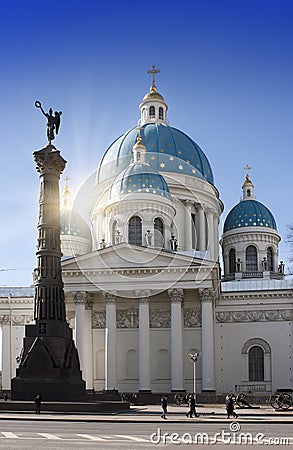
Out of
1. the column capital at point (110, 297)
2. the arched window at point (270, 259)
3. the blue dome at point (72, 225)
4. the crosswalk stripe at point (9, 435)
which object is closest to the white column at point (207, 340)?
the column capital at point (110, 297)

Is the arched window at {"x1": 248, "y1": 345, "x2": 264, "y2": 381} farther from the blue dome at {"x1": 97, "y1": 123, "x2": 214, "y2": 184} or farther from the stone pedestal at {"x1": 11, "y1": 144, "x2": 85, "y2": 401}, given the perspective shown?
the stone pedestal at {"x1": 11, "y1": 144, "x2": 85, "y2": 401}

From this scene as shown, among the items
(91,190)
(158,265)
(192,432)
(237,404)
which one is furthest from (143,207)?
(192,432)

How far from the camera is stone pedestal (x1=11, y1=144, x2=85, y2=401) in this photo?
35494 millimetres

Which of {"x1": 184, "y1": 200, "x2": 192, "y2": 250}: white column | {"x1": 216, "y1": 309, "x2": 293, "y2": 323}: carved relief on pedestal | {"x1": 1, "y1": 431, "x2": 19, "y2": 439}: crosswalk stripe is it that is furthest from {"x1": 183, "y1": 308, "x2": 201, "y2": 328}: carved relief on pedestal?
{"x1": 1, "y1": 431, "x2": 19, "y2": 439}: crosswalk stripe

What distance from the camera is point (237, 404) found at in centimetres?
4631

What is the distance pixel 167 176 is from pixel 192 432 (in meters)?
50.8

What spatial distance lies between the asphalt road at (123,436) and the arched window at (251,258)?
50.5 m

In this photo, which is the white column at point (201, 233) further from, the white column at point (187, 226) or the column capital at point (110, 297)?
the column capital at point (110, 297)

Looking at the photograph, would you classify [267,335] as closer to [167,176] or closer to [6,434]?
[167,176]

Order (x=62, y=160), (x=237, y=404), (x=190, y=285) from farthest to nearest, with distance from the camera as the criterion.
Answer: (x=190, y=285) < (x=237, y=404) < (x=62, y=160)

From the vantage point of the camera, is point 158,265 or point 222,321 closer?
point 158,265

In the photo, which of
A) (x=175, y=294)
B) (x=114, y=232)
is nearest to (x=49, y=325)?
(x=175, y=294)

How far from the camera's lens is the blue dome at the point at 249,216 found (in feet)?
261

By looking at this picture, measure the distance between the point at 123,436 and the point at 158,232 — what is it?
45.0 m
